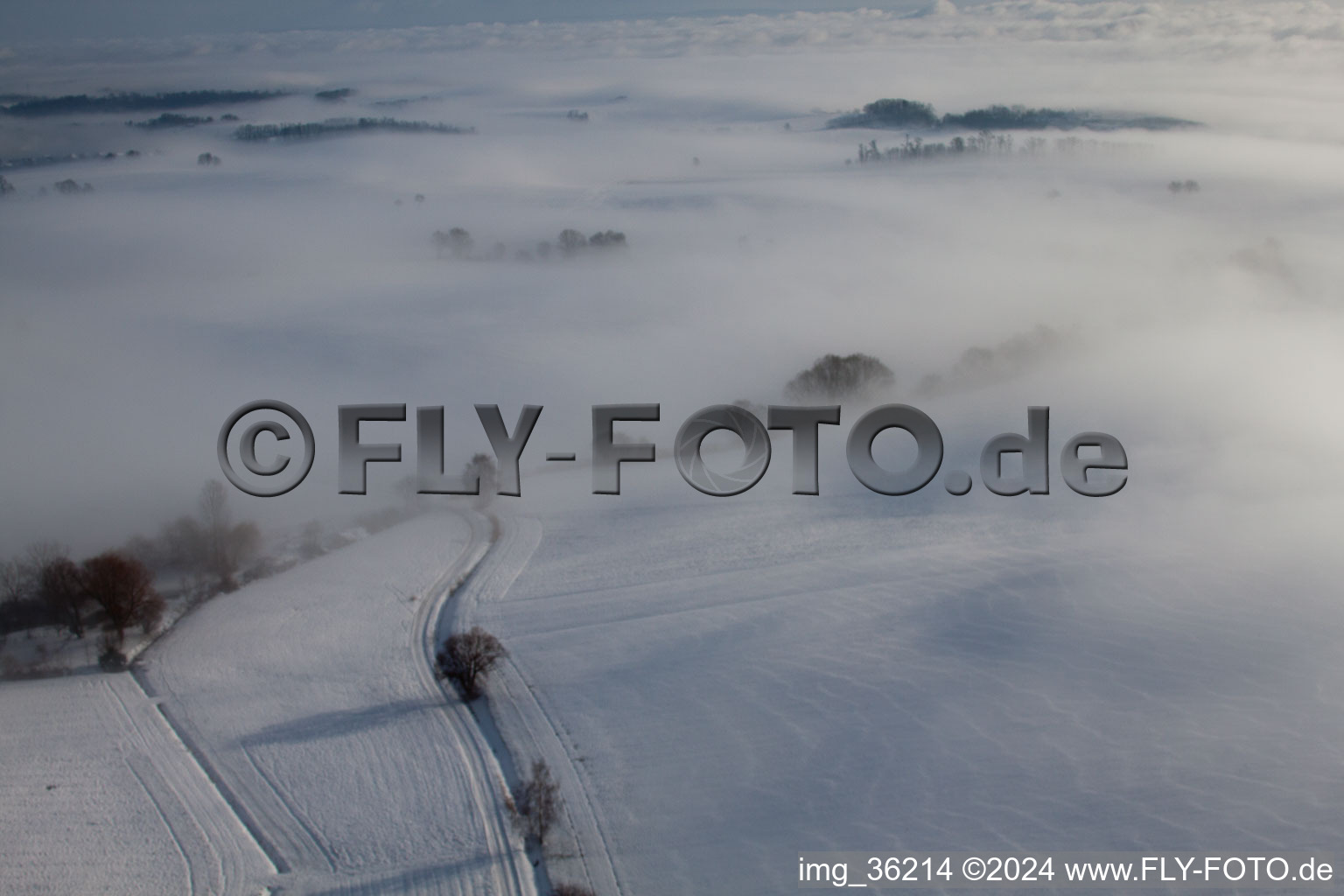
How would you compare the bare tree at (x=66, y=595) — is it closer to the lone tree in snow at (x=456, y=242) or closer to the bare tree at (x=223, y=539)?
the bare tree at (x=223, y=539)

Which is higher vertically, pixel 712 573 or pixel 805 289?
pixel 805 289

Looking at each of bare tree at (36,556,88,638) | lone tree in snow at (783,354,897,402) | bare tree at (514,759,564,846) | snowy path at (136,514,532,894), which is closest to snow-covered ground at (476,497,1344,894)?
bare tree at (514,759,564,846)

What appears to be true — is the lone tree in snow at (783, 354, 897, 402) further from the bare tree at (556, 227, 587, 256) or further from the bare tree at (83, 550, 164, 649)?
the bare tree at (556, 227, 587, 256)

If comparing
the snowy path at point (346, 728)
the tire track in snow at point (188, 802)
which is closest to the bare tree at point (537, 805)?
the snowy path at point (346, 728)

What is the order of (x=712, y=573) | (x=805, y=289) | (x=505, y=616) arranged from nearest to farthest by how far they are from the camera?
(x=505, y=616)
(x=712, y=573)
(x=805, y=289)

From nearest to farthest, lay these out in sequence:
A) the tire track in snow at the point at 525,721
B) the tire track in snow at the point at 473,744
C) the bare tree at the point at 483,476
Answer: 1. the tire track in snow at the point at 473,744
2. the tire track in snow at the point at 525,721
3. the bare tree at the point at 483,476

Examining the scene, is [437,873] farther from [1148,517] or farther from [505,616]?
[1148,517]

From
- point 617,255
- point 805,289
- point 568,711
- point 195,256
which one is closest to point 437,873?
point 568,711
